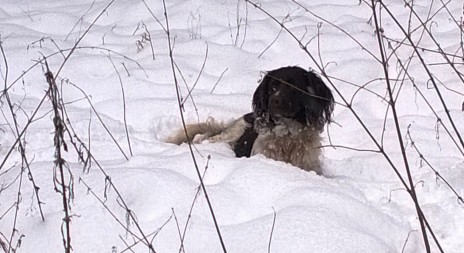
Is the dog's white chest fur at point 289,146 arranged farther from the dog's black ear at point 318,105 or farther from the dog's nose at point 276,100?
the dog's nose at point 276,100

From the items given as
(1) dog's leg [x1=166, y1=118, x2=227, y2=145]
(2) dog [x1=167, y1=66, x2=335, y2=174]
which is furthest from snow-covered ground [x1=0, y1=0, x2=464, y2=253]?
(2) dog [x1=167, y1=66, x2=335, y2=174]

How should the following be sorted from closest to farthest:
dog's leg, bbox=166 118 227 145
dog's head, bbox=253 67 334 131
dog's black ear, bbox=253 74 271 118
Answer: dog's head, bbox=253 67 334 131 → dog's black ear, bbox=253 74 271 118 → dog's leg, bbox=166 118 227 145

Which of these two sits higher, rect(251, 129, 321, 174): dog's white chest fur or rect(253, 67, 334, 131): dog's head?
rect(253, 67, 334, 131): dog's head

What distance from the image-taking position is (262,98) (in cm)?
465

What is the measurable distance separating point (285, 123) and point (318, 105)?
0.27 meters

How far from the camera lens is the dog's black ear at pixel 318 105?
14.7 feet

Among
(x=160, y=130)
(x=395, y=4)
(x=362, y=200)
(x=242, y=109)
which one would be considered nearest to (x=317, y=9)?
(x=395, y=4)

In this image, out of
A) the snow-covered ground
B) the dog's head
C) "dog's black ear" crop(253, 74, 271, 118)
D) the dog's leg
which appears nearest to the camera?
the snow-covered ground

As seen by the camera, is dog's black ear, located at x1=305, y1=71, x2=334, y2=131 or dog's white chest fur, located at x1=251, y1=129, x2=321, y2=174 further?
dog's white chest fur, located at x1=251, y1=129, x2=321, y2=174

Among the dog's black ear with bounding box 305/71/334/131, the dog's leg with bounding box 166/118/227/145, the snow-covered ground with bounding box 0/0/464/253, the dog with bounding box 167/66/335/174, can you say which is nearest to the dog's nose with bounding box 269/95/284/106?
the dog with bounding box 167/66/335/174

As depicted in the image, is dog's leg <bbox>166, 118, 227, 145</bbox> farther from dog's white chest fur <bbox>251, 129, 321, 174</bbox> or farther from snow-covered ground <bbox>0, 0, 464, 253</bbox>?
dog's white chest fur <bbox>251, 129, 321, 174</bbox>

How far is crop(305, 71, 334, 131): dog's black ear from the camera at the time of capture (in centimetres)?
449

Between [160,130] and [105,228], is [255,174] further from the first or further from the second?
[160,130]

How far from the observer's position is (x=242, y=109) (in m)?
5.32
